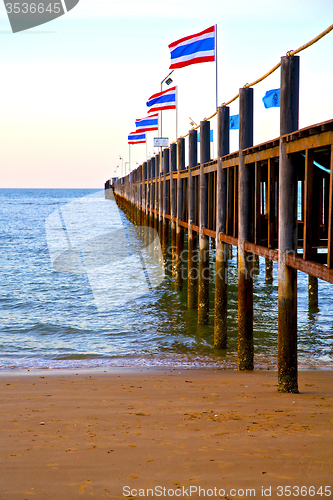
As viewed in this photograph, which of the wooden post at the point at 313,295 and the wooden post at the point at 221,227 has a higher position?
the wooden post at the point at 221,227

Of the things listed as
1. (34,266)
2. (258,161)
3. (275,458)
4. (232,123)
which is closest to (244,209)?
(258,161)

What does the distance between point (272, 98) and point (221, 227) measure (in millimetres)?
3380

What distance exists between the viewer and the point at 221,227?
10.3 m

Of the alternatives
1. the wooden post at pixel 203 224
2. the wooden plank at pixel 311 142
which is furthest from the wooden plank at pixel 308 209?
the wooden post at pixel 203 224

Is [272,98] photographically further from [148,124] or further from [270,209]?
[148,124]

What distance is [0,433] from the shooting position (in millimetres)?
5477

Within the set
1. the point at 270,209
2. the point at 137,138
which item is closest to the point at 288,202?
the point at 270,209

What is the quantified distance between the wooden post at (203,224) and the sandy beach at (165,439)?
483 centimetres

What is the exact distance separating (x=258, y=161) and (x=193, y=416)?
3937 mm

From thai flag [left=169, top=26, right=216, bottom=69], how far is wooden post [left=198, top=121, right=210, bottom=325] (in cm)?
313

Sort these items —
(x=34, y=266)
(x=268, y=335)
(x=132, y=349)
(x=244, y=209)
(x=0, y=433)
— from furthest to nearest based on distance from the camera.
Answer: (x=34, y=266) < (x=268, y=335) < (x=132, y=349) < (x=244, y=209) < (x=0, y=433)

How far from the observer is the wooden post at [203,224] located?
12.2m

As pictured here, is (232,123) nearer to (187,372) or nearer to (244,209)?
(244,209)

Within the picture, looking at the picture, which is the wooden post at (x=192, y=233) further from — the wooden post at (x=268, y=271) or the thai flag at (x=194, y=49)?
the wooden post at (x=268, y=271)
